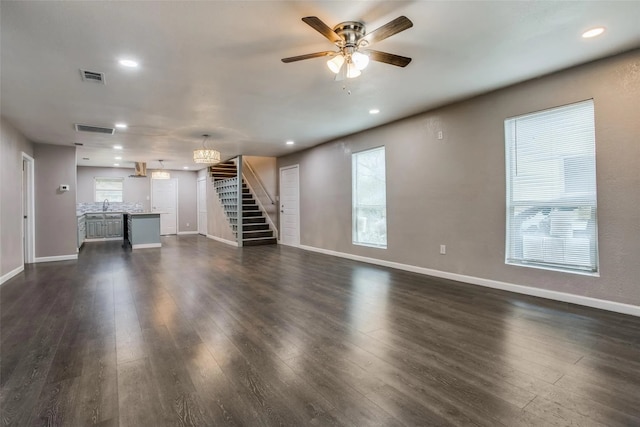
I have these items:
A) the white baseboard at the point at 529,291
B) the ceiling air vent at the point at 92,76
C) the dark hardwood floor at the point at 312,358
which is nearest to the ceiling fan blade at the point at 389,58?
the dark hardwood floor at the point at 312,358

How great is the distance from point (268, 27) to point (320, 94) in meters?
1.58

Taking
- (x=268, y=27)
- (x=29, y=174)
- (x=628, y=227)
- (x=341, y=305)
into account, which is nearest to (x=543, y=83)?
(x=628, y=227)

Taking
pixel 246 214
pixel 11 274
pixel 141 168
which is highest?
pixel 141 168

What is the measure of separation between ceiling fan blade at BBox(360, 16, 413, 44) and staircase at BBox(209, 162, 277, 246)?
6.54m

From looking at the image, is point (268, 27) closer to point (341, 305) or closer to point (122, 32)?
point (122, 32)

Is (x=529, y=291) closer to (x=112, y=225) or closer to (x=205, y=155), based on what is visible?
(x=205, y=155)

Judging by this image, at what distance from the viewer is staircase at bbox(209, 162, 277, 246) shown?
8.63 metres

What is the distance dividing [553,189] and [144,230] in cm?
860

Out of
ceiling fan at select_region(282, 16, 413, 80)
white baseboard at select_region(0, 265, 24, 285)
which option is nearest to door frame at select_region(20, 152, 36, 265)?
white baseboard at select_region(0, 265, 24, 285)

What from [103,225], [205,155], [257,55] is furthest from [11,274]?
[103,225]

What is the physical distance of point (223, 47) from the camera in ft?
9.04

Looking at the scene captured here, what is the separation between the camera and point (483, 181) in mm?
4160

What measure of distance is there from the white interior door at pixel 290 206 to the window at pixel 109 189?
6316 millimetres

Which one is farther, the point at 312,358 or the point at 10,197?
the point at 10,197
